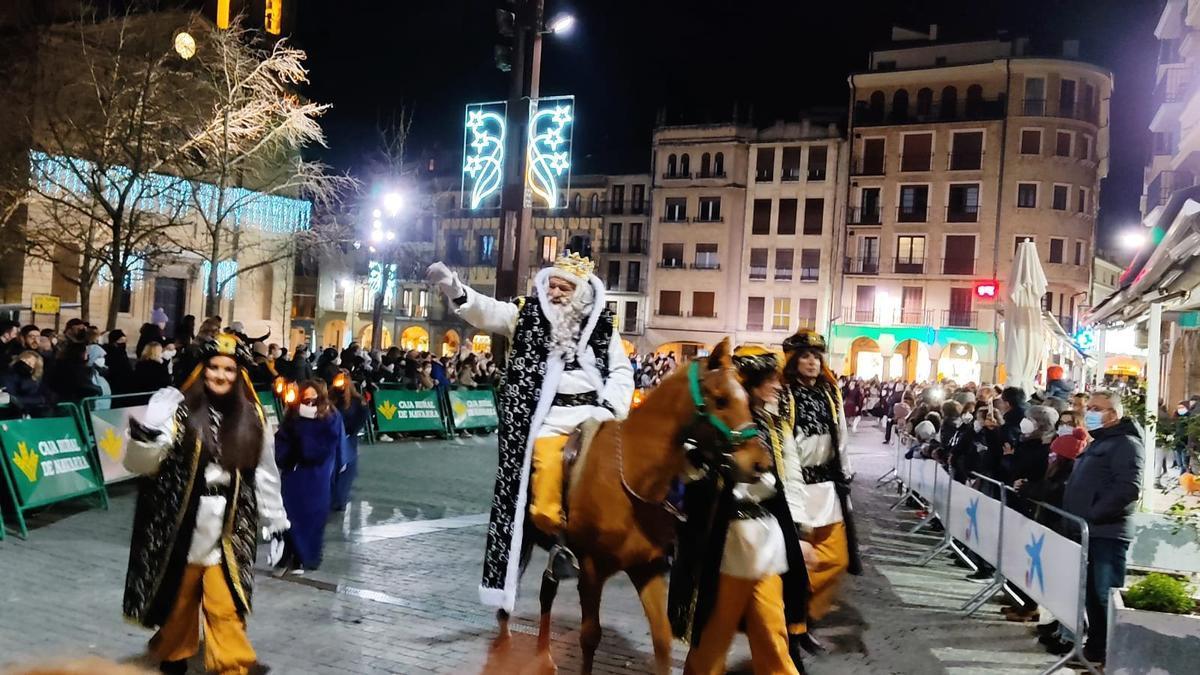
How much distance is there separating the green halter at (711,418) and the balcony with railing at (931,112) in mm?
48299

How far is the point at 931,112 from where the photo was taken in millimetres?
48812

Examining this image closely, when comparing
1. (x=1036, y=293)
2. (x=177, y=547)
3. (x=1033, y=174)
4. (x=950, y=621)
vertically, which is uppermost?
(x=1033, y=174)

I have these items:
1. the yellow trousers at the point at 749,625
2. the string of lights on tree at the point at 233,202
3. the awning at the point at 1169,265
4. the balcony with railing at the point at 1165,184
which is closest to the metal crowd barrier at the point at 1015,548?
the yellow trousers at the point at 749,625

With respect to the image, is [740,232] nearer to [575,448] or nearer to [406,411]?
[406,411]

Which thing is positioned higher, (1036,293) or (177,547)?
(1036,293)

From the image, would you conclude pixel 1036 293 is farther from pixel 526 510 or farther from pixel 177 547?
pixel 177 547

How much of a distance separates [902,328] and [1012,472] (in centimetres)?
4072

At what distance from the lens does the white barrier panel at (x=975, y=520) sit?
334 inches

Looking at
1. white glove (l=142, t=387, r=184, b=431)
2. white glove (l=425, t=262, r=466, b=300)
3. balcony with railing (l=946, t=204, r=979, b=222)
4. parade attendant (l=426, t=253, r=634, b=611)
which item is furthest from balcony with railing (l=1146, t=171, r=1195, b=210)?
white glove (l=142, t=387, r=184, b=431)

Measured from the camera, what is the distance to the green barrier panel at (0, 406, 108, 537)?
28.1ft

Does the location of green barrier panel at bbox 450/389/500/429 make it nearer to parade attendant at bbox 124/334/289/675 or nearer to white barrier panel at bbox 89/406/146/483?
white barrier panel at bbox 89/406/146/483

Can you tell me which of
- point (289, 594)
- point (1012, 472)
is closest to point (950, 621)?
point (1012, 472)

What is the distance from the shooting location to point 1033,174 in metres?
46.6

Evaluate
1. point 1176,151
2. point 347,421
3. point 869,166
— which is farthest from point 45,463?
point 869,166
